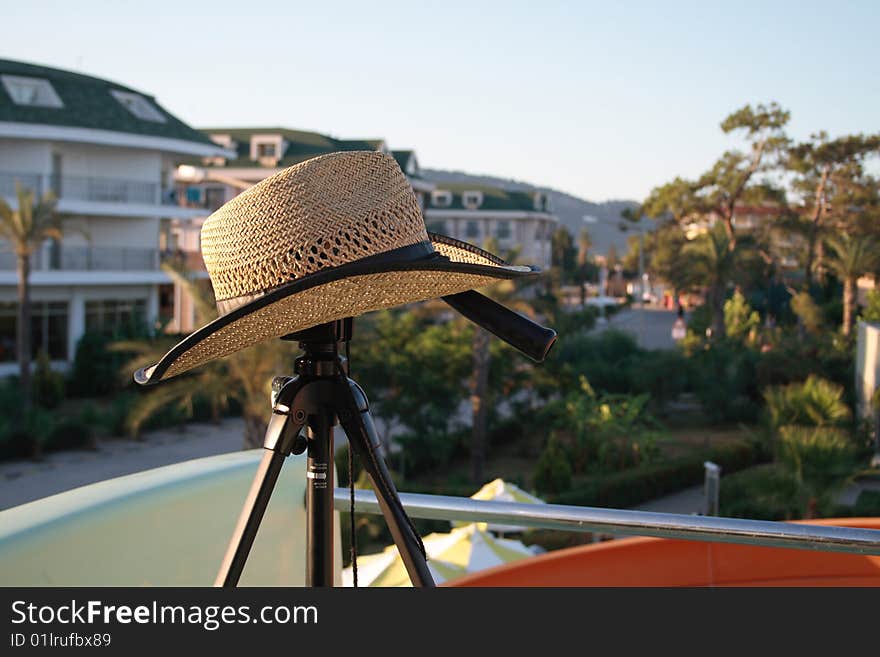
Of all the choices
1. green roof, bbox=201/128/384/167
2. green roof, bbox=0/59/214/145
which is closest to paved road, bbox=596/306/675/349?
green roof, bbox=201/128/384/167

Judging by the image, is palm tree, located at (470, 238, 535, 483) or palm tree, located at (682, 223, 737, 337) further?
palm tree, located at (682, 223, 737, 337)

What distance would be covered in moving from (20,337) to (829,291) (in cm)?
2889

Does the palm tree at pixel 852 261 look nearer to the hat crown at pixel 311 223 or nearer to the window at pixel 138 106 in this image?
the window at pixel 138 106

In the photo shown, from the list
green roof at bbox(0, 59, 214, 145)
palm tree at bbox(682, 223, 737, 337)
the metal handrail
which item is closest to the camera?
the metal handrail

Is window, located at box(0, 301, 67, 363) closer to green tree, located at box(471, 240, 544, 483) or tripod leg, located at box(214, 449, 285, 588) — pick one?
green tree, located at box(471, 240, 544, 483)

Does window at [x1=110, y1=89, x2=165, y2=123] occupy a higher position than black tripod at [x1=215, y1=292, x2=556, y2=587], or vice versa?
window at [x1=110, y1=89, x2=165, y2=123]

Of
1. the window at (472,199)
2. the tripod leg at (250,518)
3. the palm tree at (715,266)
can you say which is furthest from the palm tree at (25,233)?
the window at (472,199)

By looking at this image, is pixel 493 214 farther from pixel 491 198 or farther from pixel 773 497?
pixel 773 497

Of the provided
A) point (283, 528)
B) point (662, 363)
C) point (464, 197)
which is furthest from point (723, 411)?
point (464, 197)

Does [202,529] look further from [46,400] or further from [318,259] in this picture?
[46,400]

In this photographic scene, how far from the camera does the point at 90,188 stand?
2916cm

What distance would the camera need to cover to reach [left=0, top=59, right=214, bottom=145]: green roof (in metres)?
28.5

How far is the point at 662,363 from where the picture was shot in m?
26.9

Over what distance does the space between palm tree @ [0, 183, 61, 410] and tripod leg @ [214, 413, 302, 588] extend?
23.5 meters
